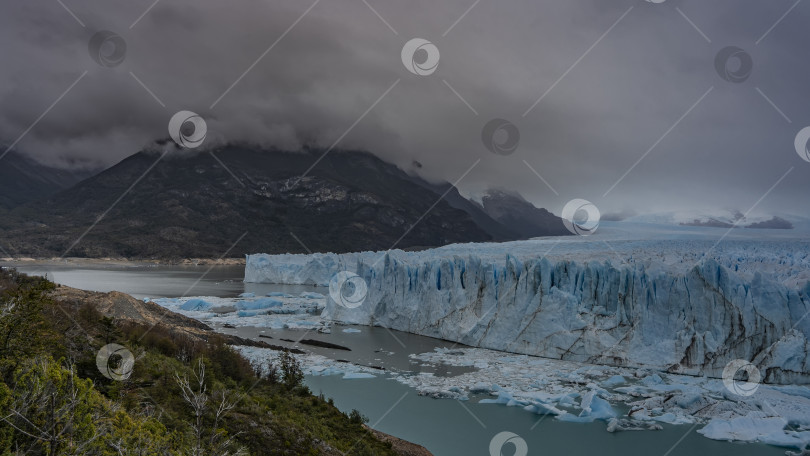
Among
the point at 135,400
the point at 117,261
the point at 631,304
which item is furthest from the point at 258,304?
the point at 117,261

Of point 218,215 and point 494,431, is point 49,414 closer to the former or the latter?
point 494,431

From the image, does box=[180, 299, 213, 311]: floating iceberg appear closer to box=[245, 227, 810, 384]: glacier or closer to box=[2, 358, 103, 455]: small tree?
box=[245, 227, 810, 384]: glacier

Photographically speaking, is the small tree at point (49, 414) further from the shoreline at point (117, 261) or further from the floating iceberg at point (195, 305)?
the shoreline at point (117, 261)

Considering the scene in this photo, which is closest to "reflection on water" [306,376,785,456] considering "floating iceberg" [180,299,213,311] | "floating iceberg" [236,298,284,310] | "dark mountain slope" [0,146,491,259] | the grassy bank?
the grassy bank

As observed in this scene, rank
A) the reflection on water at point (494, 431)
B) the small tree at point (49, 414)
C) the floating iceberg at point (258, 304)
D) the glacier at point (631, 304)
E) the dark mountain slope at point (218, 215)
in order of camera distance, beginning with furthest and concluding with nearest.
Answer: the dark mountain slope at point (218, 215), the floating iceberg at point (258, 304), the glacier at point (631, 304), the reflection on water at point (494, 431), the small tree at point (49, 414)

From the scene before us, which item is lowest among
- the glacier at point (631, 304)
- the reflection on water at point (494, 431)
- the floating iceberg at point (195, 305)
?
the reflection on water at point (494, 431)

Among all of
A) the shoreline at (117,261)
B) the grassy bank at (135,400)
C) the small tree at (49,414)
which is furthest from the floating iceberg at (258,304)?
the shoreline at (117,261)

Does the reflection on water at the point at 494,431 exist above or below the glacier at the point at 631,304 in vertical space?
below

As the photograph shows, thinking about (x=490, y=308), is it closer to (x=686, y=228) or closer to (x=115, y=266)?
(x=686, y=228)
